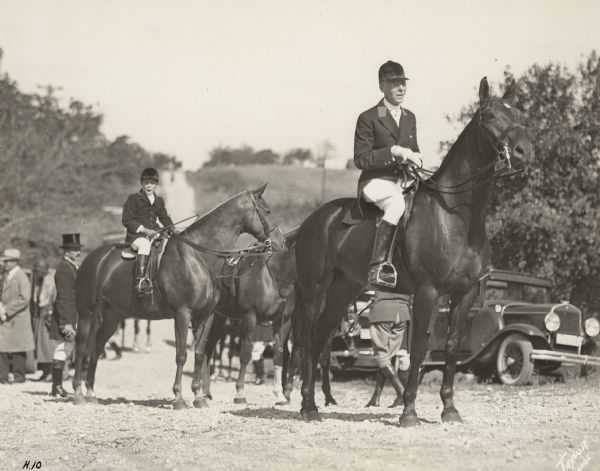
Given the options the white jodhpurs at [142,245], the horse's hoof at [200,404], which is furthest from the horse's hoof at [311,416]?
the white jodhpurs at [142,245]

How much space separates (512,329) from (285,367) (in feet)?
13.9

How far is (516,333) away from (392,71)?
8.78m

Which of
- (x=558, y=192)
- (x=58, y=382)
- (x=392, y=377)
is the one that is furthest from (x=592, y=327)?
(x=58, y=382)

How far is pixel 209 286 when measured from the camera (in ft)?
46.7

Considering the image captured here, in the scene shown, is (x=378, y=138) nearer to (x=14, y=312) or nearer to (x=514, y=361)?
(x=514, y=361)

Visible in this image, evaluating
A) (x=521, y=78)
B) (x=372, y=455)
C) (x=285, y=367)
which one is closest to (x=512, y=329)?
(x=285, y=367)

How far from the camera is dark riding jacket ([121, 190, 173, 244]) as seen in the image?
14.9 meters

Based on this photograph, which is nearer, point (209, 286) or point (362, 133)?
point (362, 133)

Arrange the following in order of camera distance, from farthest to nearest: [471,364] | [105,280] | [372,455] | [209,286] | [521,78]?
[521,78]
[471,364]
[105,280]
[209,286]
[372,455]

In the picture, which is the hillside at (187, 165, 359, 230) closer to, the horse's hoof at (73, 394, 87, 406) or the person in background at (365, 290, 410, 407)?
the horse's hoof at (73, 394, 87, 406)

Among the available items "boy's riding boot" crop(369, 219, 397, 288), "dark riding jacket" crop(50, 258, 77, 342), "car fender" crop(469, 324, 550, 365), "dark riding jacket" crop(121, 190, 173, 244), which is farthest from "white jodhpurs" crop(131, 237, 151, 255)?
"car fender" crop(469, 324, 550, 365)

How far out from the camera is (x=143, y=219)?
15.1m

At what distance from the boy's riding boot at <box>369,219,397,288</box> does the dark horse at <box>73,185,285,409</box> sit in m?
4.40

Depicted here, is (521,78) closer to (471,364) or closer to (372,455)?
(471,364)
